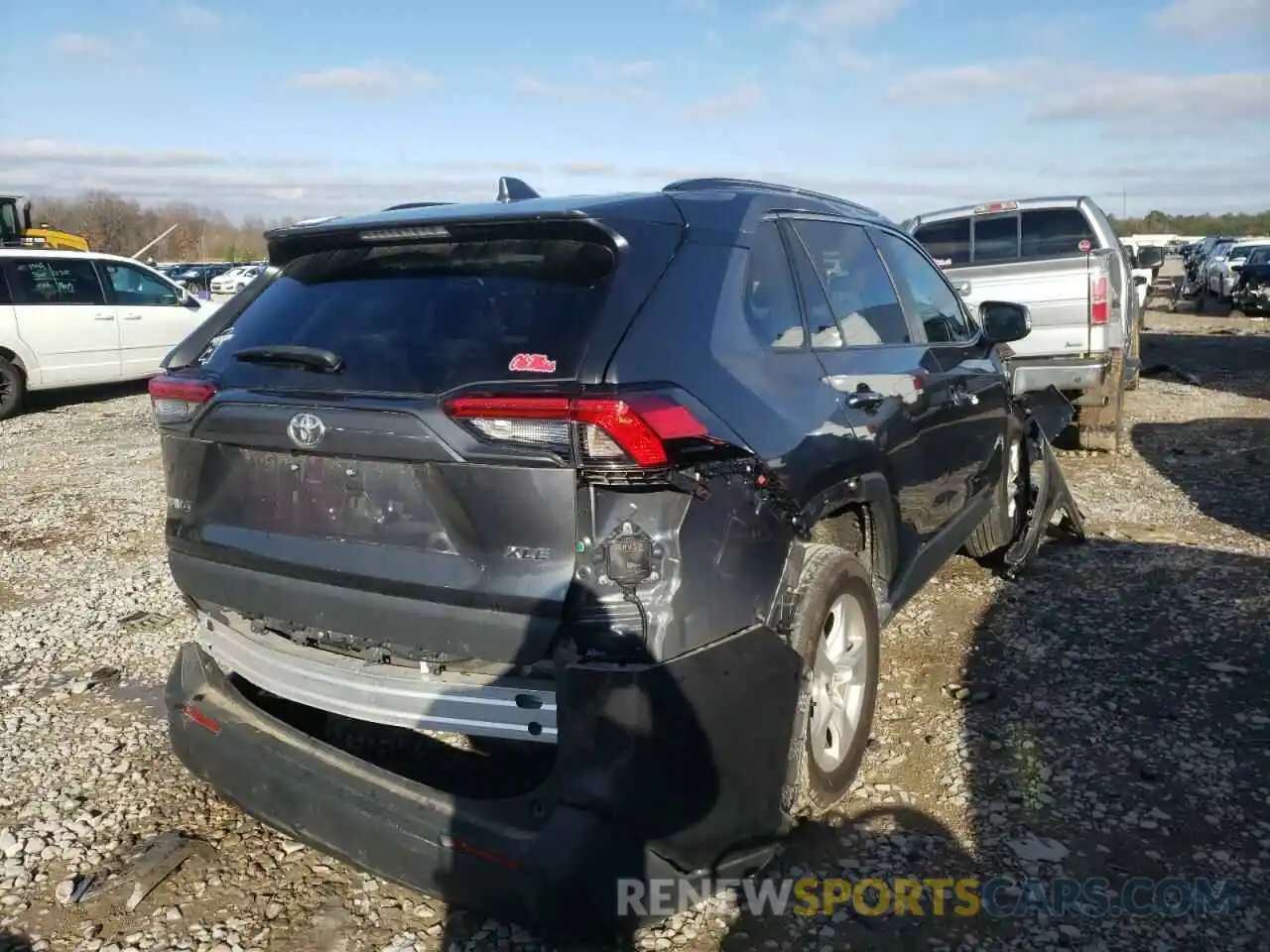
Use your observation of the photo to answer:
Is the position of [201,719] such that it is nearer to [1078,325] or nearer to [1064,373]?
[1064,373]

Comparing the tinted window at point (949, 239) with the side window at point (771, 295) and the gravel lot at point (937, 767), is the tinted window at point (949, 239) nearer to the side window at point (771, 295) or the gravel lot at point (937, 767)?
the gravel lot at point (937, 767)

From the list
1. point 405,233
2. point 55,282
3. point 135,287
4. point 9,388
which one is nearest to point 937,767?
point 405,233

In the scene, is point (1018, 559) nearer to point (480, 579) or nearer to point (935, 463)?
point (935, 463)

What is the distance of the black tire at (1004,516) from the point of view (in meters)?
5.12

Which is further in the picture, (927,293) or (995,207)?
(995,207)

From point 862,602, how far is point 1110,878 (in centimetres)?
102

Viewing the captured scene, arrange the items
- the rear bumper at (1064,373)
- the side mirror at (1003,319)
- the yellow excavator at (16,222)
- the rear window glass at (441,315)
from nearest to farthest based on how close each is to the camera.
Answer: the rear window glass at (441,315) < the side mirror at (1003,319) < the rear bumper at (1064,373) < the yellow excavator at (16,222)

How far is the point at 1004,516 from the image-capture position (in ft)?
17.3

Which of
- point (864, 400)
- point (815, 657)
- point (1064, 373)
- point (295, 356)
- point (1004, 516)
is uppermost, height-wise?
point (295, 356)

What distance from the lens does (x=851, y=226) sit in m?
3.81

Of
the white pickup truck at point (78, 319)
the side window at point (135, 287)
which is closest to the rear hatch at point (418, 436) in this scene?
the white pickup truck at point (78, 319)

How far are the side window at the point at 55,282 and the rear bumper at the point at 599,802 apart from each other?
36.7ft

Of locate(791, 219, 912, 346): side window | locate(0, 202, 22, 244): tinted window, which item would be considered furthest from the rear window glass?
locate(0, 202, 22, 244): tinted window

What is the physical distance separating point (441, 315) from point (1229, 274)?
27.4 meters
